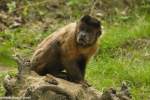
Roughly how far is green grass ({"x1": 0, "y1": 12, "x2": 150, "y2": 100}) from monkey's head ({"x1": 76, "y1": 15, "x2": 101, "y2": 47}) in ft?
5.34

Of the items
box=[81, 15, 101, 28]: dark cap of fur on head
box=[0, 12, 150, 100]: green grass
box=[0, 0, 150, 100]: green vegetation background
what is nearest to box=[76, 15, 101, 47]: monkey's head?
box=[81, 15, 101, 28]: dark cap of fur on head

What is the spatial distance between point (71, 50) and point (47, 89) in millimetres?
1129

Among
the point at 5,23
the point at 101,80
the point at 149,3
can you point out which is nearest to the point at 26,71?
the point at 101,80

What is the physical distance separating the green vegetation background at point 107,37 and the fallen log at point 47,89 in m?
1.35

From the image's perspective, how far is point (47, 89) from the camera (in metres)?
6.69

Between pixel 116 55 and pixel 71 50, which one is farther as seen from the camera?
pixel 116 55

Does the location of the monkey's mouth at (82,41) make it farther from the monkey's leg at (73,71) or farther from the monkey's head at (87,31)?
the monkey's leg at (73,71)

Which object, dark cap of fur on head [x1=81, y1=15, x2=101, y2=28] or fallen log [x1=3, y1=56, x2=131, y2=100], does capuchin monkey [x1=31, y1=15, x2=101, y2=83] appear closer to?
dark cap of fur on head [x1=81, y1=15, x2=101, y2=28]

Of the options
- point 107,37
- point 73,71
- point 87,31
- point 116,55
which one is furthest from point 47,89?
point 107,37

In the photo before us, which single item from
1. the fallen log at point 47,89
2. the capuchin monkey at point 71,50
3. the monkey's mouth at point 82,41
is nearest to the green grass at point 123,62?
the capuchin monkey at point 71,50

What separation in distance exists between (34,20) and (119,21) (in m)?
1.87

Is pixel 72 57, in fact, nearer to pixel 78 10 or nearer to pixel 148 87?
pixel 148 87

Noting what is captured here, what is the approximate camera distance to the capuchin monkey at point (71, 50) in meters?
7.68

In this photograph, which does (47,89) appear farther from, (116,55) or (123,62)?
(116,55)
